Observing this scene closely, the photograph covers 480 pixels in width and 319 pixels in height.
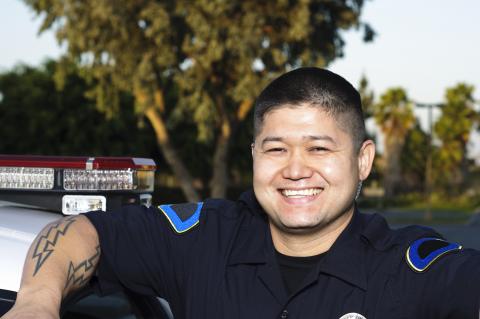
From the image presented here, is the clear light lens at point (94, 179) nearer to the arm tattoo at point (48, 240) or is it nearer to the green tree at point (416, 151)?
the arm tattoo at point (48, 240)

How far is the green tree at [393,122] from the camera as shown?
226 ft

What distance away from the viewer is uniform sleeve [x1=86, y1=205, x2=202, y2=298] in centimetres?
251

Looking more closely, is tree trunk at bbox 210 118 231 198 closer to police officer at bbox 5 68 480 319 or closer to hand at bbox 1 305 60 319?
police officer at bbox 5 68 480 319

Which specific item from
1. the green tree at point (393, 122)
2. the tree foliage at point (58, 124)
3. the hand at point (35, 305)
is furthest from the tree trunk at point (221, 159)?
the green tree at point (393, 122)

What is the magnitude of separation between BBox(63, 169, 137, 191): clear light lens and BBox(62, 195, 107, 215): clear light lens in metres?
0.03

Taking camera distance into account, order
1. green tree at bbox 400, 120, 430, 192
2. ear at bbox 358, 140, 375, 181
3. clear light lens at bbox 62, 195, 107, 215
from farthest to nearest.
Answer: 1. green tree at bbox 400, 120, 430, 192
2. clear light lens at bbox 62, 195, 107, 215
3. ear at bbox 358, 140, 375, 181

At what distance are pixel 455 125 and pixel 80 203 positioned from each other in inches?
2731

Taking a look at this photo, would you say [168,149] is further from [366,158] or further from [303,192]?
[303,192]

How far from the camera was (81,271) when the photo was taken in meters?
2.38

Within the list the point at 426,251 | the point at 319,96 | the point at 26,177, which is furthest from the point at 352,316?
the point at 26,177

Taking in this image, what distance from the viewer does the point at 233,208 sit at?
107 inches

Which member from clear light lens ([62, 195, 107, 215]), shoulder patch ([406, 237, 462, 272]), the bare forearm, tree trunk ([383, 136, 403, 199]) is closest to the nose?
shoulder patch ([406, 237, 462, 272])

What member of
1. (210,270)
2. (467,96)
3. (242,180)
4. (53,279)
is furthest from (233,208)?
(467,96)

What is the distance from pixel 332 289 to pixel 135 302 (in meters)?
0.64
